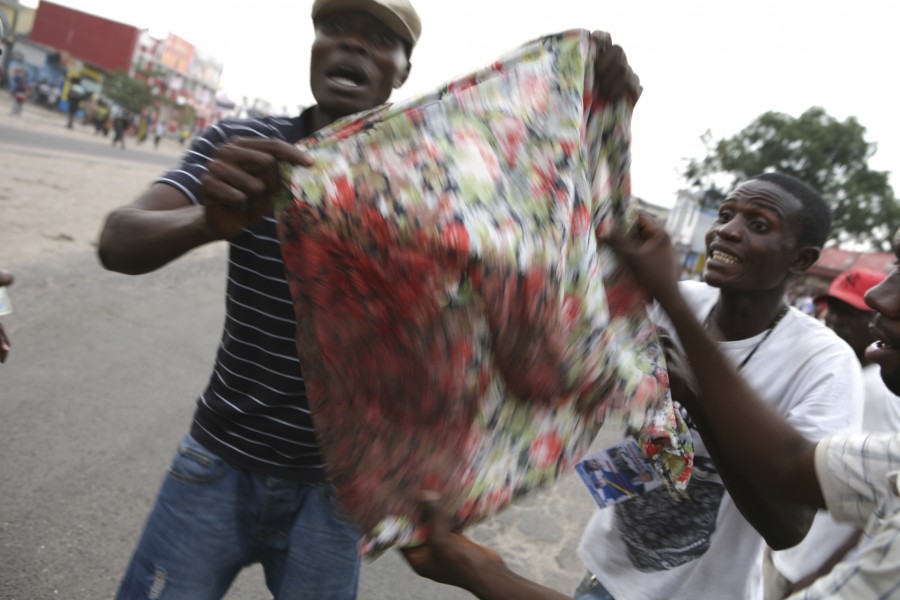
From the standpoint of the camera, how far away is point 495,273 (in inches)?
47.6

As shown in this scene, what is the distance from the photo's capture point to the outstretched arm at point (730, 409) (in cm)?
136

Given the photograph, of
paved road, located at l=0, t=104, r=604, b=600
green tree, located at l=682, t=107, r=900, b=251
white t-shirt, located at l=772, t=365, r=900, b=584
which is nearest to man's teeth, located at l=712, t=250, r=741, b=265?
white t-shirt, located at l=772, t=365, r=900, b=584

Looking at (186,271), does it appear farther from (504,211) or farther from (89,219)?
(504,211)

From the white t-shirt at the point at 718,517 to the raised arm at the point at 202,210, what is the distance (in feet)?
3.30

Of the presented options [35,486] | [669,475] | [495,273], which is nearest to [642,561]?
[669,475]

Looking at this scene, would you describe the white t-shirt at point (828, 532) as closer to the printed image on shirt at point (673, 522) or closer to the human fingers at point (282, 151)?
the printed image on shirt at point (673, 522)

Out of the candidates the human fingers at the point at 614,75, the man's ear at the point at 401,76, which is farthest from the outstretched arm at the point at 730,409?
the man's ear at the point at 401,76

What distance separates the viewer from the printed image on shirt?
1850 mm

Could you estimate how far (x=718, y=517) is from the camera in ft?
6.19

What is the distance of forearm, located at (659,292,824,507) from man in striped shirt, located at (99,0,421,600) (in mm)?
929

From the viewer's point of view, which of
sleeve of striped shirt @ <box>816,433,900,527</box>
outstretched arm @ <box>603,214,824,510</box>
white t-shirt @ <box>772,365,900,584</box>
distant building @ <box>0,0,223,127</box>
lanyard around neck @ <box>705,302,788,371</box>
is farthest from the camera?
distant building @ <box>0,0,223,127</box>

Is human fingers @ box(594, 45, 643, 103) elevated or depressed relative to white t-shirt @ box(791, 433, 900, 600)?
elevated

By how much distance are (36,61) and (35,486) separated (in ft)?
185

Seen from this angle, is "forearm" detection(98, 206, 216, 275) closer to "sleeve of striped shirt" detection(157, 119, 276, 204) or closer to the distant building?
"sleeve of striped shirt" detection(157, 119, 276, 204)
